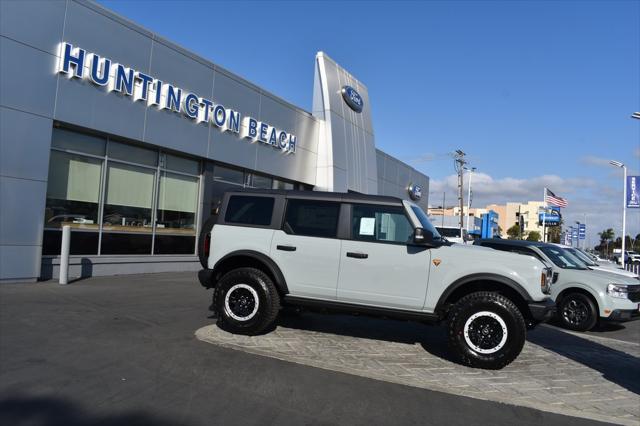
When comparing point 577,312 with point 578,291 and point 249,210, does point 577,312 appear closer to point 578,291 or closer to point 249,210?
point 578,291

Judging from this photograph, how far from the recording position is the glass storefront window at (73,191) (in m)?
11.3

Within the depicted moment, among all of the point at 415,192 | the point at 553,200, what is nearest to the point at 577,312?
the point at 415,192

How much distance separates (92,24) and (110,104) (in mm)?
1825

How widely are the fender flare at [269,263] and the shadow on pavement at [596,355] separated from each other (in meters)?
4.09

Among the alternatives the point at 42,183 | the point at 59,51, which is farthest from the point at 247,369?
the point at 59,51

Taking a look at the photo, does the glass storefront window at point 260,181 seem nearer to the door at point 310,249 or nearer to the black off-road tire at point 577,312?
the black off-road tire at point 577,312

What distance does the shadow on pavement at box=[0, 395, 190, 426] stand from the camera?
385 centimetres

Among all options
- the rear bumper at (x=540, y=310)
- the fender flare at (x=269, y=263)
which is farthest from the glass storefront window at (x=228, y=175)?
the rear bumper at (x=540, y=310)

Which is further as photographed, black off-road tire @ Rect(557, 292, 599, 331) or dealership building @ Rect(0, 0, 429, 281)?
dealership building @ Rect(0, 0, 429, 281)

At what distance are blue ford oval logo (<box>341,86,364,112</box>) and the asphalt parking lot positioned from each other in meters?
15.0

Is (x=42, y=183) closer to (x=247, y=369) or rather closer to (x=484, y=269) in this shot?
(x=247, y=369)

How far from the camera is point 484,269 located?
19.5 feet

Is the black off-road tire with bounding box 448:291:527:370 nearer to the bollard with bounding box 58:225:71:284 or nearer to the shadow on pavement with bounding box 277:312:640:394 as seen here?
the shadow on pavement with bounding box 277:312:640:394

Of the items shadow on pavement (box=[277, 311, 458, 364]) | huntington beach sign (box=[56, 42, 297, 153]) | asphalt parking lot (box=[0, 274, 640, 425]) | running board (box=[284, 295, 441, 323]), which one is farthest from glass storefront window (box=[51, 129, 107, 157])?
running board (box=[284, 295, 441, 323])
